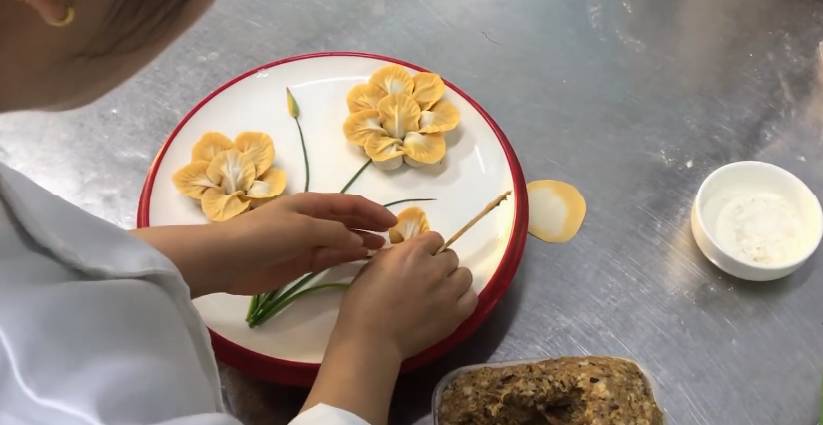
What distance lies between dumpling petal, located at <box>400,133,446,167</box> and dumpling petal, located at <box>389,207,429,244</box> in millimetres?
55

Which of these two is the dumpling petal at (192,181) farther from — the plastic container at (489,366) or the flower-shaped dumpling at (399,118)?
the plastic container at (489,366)

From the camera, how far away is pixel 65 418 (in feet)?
1.06

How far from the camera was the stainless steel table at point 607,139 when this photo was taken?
0.62 metres

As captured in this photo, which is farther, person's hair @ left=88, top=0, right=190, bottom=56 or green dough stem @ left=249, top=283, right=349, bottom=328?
green dough stem @ left=249, top=283, right=349, bottom=328

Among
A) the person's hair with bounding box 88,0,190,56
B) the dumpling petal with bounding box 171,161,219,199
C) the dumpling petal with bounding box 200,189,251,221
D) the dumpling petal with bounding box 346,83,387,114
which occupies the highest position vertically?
the person's hair with bounding box 88,0,190,56

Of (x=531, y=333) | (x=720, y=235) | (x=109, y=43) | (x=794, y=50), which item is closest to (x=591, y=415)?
(x=531, y=333)

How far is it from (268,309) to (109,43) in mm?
322

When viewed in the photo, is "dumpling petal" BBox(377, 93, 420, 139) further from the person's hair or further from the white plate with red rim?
the person's hair

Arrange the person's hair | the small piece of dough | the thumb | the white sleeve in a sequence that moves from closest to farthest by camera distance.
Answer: the person's hair < the white sleeve < the thumb < the small piece of dough

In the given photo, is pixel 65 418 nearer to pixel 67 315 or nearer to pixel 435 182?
pixel 67 315

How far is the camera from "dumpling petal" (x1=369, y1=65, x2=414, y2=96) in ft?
2.28

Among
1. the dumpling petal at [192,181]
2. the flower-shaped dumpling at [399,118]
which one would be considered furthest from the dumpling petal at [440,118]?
the dumpling petal at [192,181]


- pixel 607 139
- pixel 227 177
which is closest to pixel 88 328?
pixel 227 177

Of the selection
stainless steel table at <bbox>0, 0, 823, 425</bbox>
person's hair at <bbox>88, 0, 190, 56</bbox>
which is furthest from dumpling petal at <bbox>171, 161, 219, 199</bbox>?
person's hair at <bbox>88, 0, 190, 56</bbox>
